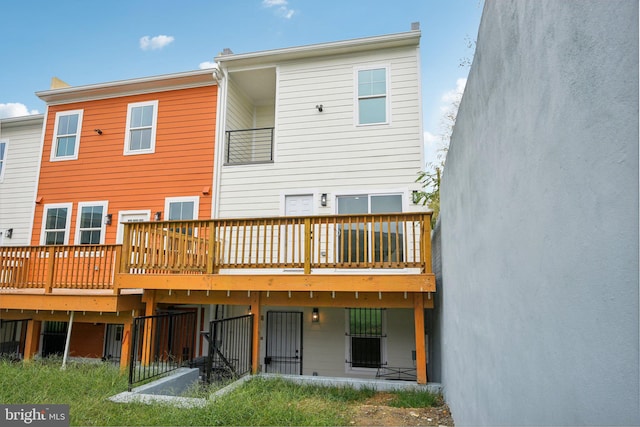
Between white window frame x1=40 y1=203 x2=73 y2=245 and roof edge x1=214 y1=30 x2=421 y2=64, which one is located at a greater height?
roof edge x1=214 y1=30 x2=421 y2=64

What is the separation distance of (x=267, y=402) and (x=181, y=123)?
7.15m

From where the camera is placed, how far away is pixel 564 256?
1314 millimetres

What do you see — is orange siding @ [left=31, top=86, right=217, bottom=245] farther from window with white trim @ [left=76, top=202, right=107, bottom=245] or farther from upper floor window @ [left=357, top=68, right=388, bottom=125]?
upper floor window @ [left=357, top=68, right=388, bottom=125]

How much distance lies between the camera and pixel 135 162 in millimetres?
9602

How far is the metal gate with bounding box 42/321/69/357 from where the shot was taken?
9844mm

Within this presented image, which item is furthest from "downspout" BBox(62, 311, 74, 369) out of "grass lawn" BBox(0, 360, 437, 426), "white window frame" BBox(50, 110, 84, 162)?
"white window frame" BBox(50, 110, 84, 162)

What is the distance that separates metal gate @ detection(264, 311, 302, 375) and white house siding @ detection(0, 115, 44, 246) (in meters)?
7.16

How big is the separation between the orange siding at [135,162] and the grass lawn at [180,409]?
4074 mm

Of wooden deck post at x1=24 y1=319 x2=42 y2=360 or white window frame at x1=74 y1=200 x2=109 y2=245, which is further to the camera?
white window frame at x1=74 y1=200 x2=109 y2=245

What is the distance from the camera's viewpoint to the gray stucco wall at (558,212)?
3.19 ft

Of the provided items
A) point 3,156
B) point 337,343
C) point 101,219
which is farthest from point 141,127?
point 337,343

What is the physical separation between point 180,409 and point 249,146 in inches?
268

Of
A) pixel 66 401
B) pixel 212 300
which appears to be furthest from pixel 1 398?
pixel 212 300

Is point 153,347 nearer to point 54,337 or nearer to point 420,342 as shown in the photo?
point 420,342
